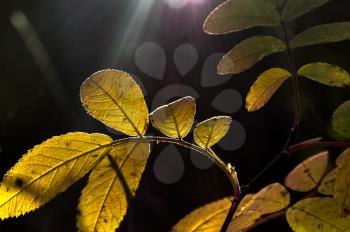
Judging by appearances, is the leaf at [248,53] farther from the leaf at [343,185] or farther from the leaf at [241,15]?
the leaf at [343,185]

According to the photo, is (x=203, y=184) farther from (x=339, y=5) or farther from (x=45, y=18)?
(x=45, y=18)

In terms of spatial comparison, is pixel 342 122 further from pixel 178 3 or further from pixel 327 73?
pixel 178 3

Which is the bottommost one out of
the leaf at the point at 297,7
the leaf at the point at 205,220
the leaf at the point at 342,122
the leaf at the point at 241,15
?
the leaf at the point at 205,220

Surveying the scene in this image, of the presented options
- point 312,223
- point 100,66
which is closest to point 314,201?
point 312,223

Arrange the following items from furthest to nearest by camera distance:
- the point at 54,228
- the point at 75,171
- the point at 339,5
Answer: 1. the point at 339,5
2. the point at 54,228
3. the point at 75,171

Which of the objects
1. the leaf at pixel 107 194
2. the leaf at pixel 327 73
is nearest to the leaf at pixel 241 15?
the leaf at pixel 327 73

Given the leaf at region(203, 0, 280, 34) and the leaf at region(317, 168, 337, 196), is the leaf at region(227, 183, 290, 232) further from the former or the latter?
the leaf at region(203, 0, 280, 34)

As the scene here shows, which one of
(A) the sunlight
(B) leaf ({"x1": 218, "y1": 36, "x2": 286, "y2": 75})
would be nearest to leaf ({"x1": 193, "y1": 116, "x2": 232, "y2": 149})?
(B) leaf ({"x1": 218, "y1": 36, "x2": 286, "y2": 75})
